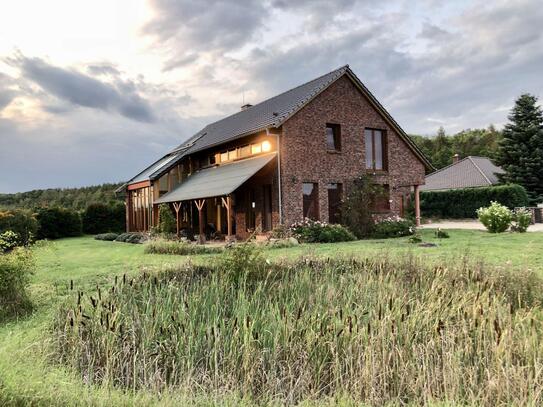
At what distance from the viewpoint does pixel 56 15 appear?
7.93 m

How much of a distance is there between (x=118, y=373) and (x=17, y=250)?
370 cm

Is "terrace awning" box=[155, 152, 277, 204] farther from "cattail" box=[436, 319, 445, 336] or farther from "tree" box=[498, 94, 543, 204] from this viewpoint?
"tree" box=[498, 94, 543, 204]

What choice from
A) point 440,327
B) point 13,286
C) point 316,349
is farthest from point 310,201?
point 316,349

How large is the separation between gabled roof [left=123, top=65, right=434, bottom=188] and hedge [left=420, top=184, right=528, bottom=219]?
10.7m

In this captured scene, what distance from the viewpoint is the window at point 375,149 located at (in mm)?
22266

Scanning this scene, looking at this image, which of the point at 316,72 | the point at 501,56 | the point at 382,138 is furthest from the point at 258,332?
the point at 316,72

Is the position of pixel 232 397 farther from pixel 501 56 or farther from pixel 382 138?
pixel 501 56

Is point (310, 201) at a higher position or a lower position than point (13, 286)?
higher

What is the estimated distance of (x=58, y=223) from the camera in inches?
1139

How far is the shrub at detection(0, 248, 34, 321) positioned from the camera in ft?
20.8

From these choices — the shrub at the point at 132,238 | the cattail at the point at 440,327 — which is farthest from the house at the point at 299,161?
the cattail at the point at 440,327

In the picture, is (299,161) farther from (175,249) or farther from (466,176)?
(466,176)

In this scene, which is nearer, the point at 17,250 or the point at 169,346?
the point at 169,346

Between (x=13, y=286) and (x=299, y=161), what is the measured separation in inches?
563
